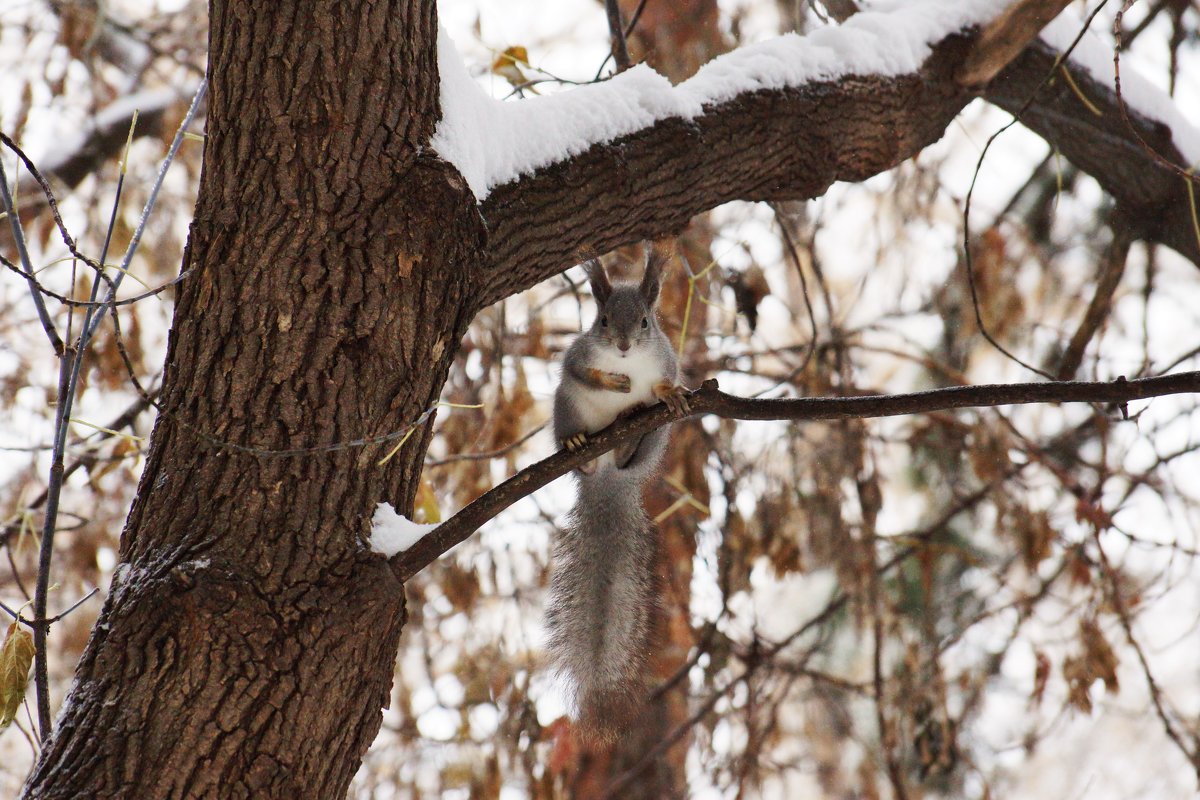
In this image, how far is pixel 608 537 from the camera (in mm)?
2396

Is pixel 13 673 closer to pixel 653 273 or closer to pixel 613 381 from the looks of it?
pixel 613 381

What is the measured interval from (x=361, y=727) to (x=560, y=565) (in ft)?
2.79

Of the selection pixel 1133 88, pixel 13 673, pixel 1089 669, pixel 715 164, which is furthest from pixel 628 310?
pixel 1089 669

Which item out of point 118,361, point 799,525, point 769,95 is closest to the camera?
point 769,95

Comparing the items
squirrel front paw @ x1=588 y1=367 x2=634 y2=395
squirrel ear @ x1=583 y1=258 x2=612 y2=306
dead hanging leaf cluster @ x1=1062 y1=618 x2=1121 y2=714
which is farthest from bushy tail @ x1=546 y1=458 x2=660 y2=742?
dead hanging leaf cluster @ x1=1062 y1=618 x2=1121 y2=714

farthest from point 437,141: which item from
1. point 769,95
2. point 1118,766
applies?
point 1118,766

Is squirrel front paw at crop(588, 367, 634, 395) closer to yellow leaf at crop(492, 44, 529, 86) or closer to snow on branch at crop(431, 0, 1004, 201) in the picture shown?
snow on branch at crop(431, 0, 1004, 201)

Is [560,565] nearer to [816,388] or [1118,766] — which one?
[816,388]

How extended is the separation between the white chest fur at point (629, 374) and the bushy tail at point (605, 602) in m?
0.23

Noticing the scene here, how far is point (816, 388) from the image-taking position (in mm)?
3646

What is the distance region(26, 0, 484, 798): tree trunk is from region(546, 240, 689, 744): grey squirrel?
55 centimetres

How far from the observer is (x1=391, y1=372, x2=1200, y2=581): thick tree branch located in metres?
1.48

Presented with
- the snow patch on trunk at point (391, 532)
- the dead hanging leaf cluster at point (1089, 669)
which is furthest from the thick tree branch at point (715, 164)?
the dead hanging leaf cluster at point (1089, 669)

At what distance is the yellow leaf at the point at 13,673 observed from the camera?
149cm
